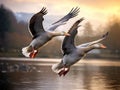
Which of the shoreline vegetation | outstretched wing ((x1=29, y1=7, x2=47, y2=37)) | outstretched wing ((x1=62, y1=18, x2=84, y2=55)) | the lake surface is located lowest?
the lake surface

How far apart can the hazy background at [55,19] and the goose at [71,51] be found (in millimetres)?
43

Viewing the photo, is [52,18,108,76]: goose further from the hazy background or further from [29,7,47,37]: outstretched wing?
[29,7,47,37]: outstretched wing

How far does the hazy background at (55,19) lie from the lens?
3.41 m

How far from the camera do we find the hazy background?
3.41m

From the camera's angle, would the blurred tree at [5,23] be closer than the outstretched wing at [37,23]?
No

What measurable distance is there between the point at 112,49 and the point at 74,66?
327mm

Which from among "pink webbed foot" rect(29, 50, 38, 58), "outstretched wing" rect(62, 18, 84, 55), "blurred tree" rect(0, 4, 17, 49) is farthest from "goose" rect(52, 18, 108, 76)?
Result: "blurred tree" rect(0, 4, 17, 49)

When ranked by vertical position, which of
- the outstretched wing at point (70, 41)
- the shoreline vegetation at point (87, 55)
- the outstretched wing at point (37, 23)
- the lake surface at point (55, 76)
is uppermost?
the outstretched wing at point (37, 23)

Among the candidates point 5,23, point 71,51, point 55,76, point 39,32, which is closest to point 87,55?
point 71,51

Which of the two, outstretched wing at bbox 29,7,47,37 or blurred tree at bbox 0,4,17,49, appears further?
blurred tree at bbox 0,4,17,49

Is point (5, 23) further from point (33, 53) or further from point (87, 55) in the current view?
point (87, 55)

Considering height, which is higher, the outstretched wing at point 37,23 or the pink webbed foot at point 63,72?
the outstretched wing at point 37,23

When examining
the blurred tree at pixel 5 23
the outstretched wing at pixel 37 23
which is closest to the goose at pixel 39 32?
the outstretched wing at pixel 37 23

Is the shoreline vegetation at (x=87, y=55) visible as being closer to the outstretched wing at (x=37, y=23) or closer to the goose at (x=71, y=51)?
the goose at (x=71, y=51)
